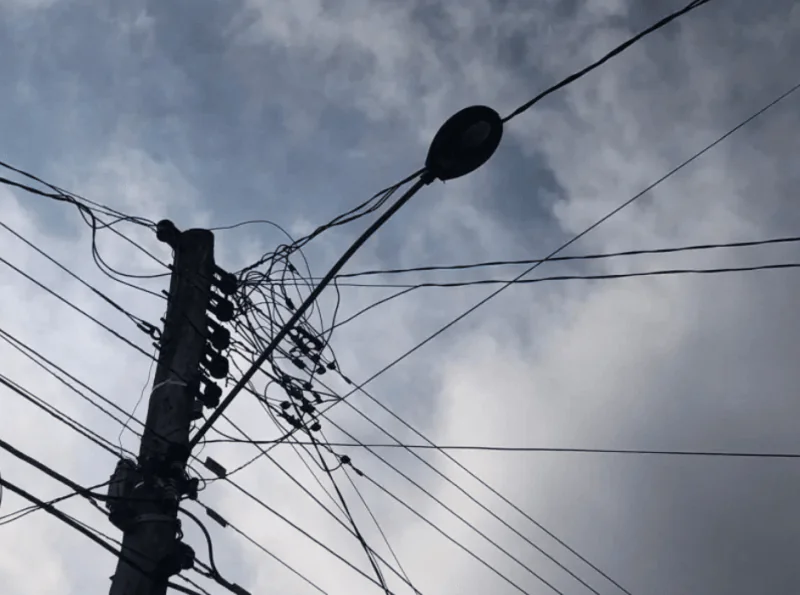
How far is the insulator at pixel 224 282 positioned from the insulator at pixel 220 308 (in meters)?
0.18

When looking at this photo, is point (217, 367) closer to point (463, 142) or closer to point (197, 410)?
point (197, 410)

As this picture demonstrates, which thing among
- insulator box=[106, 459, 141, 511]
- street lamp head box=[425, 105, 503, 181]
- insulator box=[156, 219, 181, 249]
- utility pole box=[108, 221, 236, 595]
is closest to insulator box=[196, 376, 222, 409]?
utility pole box=[108, 221, 236, 595]

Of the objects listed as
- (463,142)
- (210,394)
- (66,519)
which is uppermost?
(463,142)

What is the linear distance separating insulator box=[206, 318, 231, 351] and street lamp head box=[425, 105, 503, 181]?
2.80 m

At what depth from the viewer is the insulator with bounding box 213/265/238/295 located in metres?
7.23

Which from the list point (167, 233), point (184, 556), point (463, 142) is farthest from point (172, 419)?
point (463, 142)

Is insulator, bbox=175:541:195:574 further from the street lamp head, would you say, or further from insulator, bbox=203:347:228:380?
the street lamp head

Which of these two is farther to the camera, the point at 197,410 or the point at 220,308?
the point at 220,308

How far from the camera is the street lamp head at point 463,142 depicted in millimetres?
4965

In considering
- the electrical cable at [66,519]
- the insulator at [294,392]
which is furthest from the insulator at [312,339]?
the electrical cable at [66,519]

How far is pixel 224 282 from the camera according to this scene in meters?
7.28

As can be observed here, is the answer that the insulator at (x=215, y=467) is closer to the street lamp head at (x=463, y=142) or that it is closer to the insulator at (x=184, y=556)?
the insulator at (x=184, y=556)

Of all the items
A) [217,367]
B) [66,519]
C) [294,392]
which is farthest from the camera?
[294,392]

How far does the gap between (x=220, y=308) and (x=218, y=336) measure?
1.25 ft
